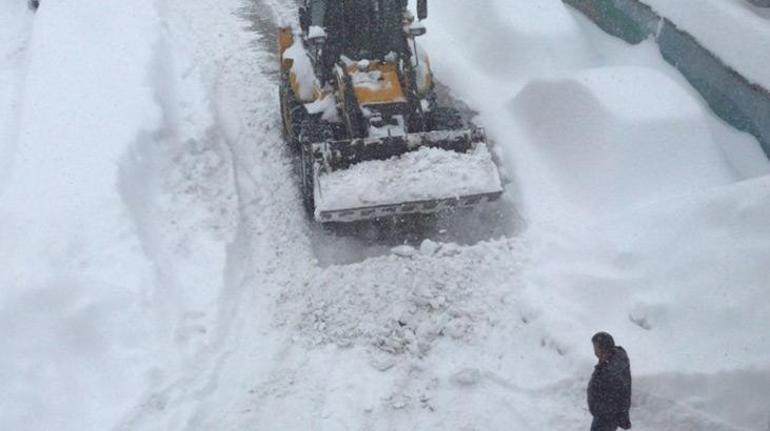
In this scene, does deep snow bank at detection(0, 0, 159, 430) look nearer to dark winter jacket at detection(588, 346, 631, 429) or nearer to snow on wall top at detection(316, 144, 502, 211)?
snow on wall top at detection(316, 144, 502, 211)

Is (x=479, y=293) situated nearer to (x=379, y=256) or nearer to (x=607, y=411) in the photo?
(x=379, y=256)

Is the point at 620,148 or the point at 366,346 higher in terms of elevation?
the point at 620,148

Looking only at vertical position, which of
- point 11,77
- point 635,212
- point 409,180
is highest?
point 409,180

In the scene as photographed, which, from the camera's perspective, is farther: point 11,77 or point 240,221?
point 11,77

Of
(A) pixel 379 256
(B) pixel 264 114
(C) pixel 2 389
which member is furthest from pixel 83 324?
(B) pixel 264 114

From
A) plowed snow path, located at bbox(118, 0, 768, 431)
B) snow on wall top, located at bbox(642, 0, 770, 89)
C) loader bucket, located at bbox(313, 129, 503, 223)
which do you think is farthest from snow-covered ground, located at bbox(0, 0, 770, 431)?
snow on wall top, located at bbox(642, 0, 770, 89)

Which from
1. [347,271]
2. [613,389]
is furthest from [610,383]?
[347,271]

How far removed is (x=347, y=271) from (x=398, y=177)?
1.15 meters

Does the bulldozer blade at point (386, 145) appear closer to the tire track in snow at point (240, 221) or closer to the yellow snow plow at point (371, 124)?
the yellow snow plow at point (371, 124)

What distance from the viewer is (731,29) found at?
9.75m

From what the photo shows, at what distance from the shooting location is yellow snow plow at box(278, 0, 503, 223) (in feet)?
23.3

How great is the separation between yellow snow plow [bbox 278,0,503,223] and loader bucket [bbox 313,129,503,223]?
0.01m

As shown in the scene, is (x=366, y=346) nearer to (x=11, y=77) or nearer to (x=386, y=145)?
(x=386, y=145)

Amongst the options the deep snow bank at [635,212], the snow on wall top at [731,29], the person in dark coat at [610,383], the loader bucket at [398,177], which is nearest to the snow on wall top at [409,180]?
the loader bucket at [398,177]
